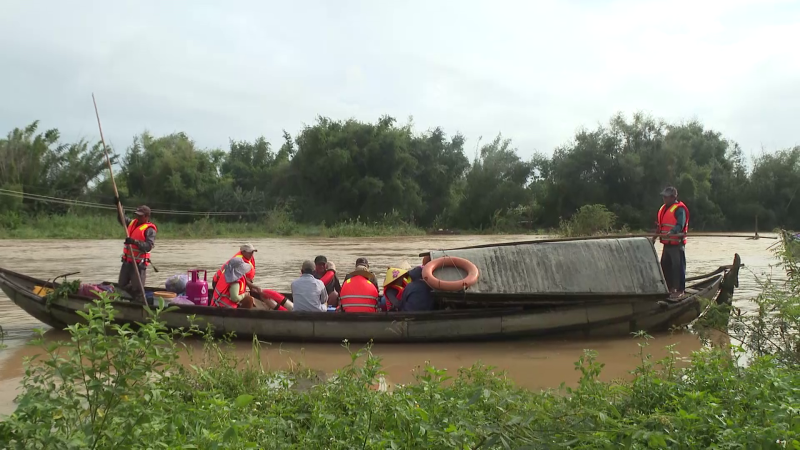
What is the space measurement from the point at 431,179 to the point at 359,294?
34.4 metres

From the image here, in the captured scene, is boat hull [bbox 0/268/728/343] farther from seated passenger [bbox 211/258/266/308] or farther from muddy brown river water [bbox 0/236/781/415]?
seated passenger [bbox 211/258/266/308]

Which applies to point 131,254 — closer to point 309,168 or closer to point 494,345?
point 494,345

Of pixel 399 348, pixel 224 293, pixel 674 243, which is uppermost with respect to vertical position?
pixel 674 243

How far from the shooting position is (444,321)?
24.3 feet

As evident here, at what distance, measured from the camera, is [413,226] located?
3762cm

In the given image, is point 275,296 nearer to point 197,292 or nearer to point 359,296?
point 197,292

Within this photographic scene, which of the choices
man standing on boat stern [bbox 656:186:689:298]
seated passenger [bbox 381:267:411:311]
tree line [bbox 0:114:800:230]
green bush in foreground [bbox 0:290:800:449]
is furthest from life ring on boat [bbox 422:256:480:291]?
tree line [bbox 0:114:800:230]

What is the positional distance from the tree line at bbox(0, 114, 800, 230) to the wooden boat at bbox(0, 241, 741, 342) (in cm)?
2847

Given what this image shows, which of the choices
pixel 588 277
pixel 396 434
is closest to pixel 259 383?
pixel 396 434

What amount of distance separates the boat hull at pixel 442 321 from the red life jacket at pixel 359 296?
0.19m

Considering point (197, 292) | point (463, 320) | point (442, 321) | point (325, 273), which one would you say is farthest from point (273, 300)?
point (463, 320)

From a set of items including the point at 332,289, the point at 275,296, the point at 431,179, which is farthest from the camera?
→ the point at 431,179

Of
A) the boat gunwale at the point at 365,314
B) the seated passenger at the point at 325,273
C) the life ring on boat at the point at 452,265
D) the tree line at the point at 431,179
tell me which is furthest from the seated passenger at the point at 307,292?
the tree line at the point at 431,179

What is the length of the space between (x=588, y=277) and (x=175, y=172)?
36.1 meters
